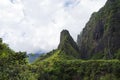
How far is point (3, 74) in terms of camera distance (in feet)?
83.0

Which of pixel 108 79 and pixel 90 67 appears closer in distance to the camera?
pixel 108 79

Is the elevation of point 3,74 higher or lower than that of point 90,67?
lower

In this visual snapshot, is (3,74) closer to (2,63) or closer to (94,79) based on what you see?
(2,63)

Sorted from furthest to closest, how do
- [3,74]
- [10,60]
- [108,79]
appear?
[108,79]
[10,60]
[3,74]

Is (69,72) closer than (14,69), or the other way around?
(14,69)

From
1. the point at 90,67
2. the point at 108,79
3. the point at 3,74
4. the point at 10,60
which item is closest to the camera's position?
the point at 3,74

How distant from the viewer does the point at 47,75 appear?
645 ft

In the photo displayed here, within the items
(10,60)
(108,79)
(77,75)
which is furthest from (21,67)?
(77,75)

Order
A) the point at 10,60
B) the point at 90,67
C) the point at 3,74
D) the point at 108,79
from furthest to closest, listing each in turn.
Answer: the point at 90,67 < the point at 108,79 < the point at 10,60 < the point at 3,74

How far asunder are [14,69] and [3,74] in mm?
1471

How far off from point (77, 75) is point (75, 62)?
8.11m

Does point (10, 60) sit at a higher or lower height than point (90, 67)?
lower

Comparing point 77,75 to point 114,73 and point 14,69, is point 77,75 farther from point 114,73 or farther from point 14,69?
point 14,69

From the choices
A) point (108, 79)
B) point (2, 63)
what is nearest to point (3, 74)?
point (2, 63)
